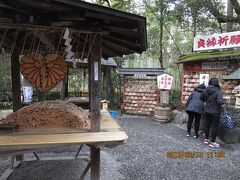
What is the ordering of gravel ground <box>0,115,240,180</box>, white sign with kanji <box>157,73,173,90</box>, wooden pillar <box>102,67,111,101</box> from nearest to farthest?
gravel ground <box>0,115,240,180</box> → white sign with kanji <box>157,73,173,90</box> → wooden pillar <box>102,67,111,101</box>

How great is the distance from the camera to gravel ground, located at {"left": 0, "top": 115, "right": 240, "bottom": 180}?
4.54m

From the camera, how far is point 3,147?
105 inches

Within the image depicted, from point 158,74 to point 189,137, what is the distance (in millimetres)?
3981

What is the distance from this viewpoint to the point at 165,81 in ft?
32.8

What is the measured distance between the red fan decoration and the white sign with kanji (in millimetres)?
6425

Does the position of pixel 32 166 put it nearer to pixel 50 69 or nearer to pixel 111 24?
pixel 50 69

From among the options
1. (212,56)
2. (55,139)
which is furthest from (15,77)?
(212,56)

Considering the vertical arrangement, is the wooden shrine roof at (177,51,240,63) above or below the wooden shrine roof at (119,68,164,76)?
above

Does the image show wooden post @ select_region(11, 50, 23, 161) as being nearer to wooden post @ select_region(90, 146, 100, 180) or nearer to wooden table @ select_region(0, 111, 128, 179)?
wooden table @ select_region(0, 111, 128, 179)

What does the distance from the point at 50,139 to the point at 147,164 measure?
278cm

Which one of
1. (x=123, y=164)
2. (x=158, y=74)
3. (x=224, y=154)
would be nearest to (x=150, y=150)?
(x=123, y=164)
